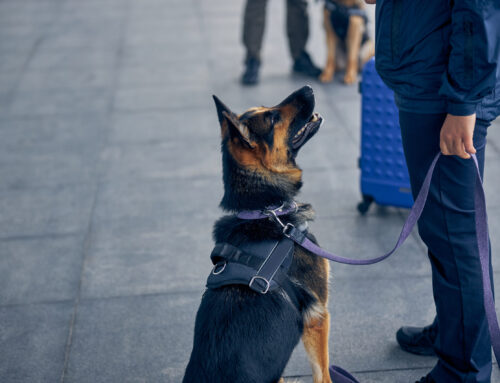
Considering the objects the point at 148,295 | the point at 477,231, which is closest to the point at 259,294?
the point at 477,231

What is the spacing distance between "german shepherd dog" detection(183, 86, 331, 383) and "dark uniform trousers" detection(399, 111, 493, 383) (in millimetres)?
518

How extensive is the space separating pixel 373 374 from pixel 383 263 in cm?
99

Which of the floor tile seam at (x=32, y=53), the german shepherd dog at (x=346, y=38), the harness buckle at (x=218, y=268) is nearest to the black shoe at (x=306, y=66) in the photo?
the german shepherd dog at (x=346, y=38)

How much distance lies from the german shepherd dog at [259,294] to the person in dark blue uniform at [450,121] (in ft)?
1.79

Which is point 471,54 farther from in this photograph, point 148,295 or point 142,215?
point 142,215

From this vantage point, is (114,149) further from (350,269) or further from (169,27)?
(169,27)

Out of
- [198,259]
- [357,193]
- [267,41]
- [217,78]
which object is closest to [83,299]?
[198,259]

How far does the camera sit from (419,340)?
295cm

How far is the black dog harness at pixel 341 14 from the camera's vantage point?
20.7 feet

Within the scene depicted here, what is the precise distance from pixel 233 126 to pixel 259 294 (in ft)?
2.35

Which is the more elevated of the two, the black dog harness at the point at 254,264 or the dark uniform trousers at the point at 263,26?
the black dog harness at the point at 254,264

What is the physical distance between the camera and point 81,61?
25.8 ft

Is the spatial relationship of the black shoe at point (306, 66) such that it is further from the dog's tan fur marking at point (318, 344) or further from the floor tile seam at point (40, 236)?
the dog's tan fur marking at point (318, 344)

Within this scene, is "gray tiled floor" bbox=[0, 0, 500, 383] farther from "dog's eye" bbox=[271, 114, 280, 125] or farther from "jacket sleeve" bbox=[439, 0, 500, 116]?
"jacket sleeve" bbox=[439, 0, 500, 116]
